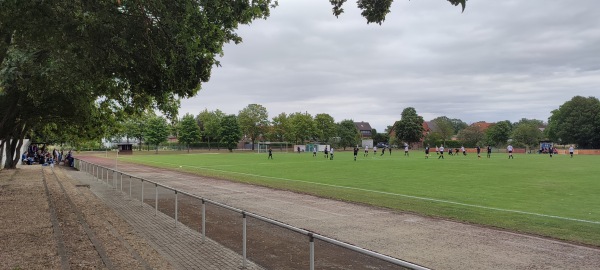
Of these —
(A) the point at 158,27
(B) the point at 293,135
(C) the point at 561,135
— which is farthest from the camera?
(B) the point at 293,135

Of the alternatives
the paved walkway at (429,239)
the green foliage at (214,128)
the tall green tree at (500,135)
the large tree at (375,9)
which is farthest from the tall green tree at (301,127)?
the large tree at (375,9)

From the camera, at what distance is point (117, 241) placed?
358 inches

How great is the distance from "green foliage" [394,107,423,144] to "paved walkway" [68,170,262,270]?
109m

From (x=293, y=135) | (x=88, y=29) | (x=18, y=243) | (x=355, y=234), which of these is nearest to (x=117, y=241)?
(x=18, y=243)

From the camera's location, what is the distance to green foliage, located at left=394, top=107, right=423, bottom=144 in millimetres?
117625

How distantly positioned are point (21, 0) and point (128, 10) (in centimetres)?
199

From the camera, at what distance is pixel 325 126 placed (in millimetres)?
120875

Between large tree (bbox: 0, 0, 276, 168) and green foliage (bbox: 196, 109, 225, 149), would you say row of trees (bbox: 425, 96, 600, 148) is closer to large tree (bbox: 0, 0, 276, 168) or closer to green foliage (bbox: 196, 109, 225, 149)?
green foliage (bbox: 196, 109, 225, 149)

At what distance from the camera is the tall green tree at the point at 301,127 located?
11362 centimetres

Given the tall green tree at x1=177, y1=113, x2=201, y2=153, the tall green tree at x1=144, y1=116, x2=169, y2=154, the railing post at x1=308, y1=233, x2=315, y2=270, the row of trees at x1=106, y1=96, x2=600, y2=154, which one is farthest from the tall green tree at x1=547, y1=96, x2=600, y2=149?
the railing post at x1=308, y1=233, x2=315, y2=270

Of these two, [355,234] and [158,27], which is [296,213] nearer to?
[355,234]

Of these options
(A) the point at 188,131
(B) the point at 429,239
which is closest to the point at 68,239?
(B) the point at 429,239

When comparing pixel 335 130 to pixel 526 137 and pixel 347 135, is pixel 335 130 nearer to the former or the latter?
pixel 347 135

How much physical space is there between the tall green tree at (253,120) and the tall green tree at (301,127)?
286 inches
